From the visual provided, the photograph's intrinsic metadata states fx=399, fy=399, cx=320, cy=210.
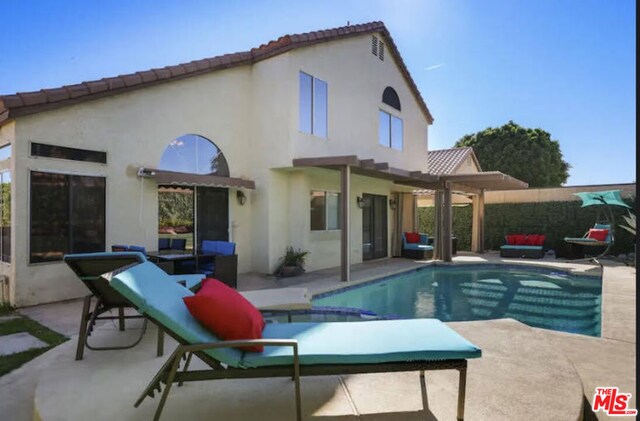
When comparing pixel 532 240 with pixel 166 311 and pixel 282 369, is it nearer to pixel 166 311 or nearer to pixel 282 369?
pixel 282 369

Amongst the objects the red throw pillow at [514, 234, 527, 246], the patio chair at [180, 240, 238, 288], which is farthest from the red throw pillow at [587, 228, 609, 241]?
the patio chair at [180, 240, 238, 288]

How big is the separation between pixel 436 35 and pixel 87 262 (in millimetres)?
14890

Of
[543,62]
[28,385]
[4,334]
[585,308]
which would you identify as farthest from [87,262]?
[543,62]

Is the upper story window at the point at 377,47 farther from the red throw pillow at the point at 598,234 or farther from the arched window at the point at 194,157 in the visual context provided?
the red throw pillow at the point at 598,234

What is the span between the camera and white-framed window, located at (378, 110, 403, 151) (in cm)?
1977

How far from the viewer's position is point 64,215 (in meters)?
10.3

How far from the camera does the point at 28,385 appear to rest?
4.94 meters

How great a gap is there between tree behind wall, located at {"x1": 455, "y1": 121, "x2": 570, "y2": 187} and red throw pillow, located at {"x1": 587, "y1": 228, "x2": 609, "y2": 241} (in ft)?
77.6

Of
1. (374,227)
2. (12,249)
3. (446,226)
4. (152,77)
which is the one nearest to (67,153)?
(12,249)

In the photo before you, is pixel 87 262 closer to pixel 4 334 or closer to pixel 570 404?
pixel 4 334

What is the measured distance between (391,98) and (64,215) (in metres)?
15.7

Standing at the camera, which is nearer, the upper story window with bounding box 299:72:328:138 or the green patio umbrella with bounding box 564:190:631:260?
the upper story window with bounding box 299:72:328:138

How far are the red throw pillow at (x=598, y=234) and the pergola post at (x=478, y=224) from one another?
547cm

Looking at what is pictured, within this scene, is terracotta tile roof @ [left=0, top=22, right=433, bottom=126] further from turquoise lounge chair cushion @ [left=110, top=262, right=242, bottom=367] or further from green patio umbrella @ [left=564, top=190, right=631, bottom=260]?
green patio umbrella @ [left=564, top=190, right=631, bottom=260]
